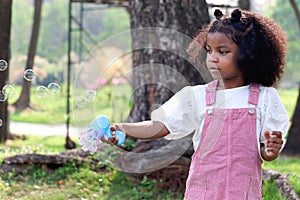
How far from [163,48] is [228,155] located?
297 centimetres

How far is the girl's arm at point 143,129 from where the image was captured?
3160 millimetres

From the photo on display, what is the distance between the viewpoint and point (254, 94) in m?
3.24

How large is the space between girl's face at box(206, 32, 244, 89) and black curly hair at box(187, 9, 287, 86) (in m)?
0.03

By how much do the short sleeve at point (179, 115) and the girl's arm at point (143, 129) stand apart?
0.03 m

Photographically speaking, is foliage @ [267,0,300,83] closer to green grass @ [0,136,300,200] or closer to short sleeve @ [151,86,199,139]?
green grass @ [0,136,300,200]

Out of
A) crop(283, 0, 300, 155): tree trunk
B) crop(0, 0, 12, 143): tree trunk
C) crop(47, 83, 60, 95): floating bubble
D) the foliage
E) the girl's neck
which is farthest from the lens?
the foliage

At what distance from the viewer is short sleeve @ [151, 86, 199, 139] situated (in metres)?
3.24

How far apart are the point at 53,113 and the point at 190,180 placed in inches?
651

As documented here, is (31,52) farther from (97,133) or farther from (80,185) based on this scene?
(97,133)

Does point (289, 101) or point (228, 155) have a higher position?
point (228, 155)

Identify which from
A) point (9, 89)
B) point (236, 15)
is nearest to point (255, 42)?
point (236, 15)

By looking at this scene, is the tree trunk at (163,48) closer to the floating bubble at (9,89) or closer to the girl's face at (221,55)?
the floating bubble at (9,89)

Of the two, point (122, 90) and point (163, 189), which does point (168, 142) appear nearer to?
point (163, 189)

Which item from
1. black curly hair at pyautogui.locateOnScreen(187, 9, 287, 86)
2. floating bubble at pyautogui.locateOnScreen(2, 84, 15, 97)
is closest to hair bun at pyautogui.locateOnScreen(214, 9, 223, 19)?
Result: black curly hair at pyautogui.locateOnScreen(187, 9, 287, 86)
